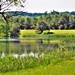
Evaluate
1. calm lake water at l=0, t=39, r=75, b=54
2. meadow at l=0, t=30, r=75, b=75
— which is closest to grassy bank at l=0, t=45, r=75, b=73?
meadow at l=0, t=30, r=75, b=75

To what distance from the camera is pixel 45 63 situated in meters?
27.6

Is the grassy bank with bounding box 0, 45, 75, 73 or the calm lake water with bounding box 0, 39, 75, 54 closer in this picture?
the grassy bank with bounding box 0, 45, 75, 73

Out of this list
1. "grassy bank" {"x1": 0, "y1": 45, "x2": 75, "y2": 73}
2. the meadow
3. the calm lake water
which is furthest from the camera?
the calm lake water

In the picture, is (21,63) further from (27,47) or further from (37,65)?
(27,47)

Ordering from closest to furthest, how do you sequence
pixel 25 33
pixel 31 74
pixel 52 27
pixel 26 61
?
pixel 31 74
pixel 26 61
pixel 25 33
pixel 52 27

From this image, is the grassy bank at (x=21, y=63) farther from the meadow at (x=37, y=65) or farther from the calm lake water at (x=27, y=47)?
the calm lake water at (x=27, y=47)

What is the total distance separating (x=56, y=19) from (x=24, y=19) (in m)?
16.4

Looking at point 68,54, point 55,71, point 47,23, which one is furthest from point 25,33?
point 55,71

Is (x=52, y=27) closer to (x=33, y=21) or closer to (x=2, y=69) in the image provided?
(x=33, y=21)

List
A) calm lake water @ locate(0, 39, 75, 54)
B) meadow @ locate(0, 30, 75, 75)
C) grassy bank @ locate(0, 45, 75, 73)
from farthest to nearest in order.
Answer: calm lake water @ locate(0, 39, 75, 54) → grassy bank @ locate(0, 45, 75, 73) → meadow @ locate(0, 30, 75, 75)

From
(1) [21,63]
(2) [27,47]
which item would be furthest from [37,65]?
(2) [27,47]

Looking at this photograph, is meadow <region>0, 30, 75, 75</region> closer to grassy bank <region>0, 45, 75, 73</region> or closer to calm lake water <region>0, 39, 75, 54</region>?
grassy bank <region>0, 45, 75, 73</region>

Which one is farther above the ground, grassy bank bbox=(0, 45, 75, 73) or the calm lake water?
grassy bank bbox=(0, 45, 75, 73)

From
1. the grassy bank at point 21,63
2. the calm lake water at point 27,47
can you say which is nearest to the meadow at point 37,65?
the grassy bank at point 21,63
